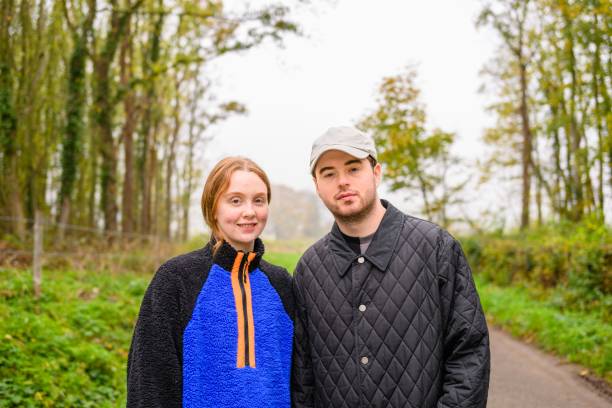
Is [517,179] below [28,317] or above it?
above

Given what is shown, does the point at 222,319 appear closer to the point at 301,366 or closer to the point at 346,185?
the point at 301,366

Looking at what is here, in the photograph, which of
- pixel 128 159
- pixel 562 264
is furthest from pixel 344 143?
pixel 128 159

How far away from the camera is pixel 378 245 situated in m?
2.65

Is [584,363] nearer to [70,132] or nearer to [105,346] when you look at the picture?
[105,346]

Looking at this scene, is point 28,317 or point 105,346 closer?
point 28,317

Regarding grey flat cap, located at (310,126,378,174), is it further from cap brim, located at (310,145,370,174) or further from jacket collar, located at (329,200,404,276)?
jacket collar, located at (329,200,404,276)

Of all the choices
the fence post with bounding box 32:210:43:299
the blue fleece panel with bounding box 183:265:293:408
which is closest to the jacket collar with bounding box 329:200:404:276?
the blue fleece panel with bounding box 183:265:293:408

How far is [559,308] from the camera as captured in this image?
1025cm

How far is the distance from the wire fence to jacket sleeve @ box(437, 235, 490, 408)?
8349mm

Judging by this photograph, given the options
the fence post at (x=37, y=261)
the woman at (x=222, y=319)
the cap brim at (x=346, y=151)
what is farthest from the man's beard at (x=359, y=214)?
the fence post at (x=37, y=261)

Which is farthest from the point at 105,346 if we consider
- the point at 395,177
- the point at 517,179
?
the point at 517,179

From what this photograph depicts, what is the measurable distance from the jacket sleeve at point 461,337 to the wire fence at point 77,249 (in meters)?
8.35

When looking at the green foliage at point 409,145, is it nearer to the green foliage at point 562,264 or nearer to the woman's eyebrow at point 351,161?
the green foliage at point 562,264

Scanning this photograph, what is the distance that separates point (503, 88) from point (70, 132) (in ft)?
59.7
